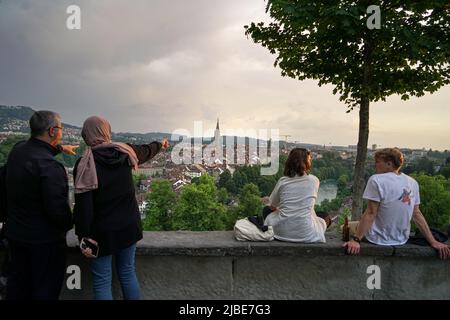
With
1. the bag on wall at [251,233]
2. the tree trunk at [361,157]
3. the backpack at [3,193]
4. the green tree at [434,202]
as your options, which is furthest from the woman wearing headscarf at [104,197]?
the green tree at [434,202]

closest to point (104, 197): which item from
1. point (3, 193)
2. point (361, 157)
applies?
point (3, 193)

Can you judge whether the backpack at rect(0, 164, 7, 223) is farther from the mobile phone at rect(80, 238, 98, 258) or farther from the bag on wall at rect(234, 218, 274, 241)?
the bag on wall at rect(234, 218, 274, 241)

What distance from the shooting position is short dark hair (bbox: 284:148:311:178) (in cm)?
325

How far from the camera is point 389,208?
125 inches

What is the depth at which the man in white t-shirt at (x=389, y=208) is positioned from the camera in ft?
10.3

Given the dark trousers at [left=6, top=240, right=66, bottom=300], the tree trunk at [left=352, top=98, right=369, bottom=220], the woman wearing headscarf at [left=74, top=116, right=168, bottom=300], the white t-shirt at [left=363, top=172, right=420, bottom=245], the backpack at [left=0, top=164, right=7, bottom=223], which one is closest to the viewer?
the woman wearing headscarf at [left=74, top=116, right=168, bottom=300]

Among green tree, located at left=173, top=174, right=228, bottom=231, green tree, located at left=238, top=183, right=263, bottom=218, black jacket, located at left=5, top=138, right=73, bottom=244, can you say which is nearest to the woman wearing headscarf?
black jacket, located at left=5, top=138, right=73, bottom=244

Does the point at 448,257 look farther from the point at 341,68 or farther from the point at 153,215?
the point at 153,215

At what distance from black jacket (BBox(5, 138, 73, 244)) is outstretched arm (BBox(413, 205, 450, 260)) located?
9.13 feet

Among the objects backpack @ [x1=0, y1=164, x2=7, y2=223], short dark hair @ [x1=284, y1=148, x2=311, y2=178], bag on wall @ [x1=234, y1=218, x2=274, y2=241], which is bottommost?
bag on wall @ [x1=234, y1=218, x2=274, y2=241]

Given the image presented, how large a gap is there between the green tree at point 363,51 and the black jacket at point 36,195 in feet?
11.5

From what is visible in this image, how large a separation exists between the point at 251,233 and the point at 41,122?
1858 mm

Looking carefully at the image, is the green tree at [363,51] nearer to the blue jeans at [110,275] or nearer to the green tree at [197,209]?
the blue jeans at [110,275]
